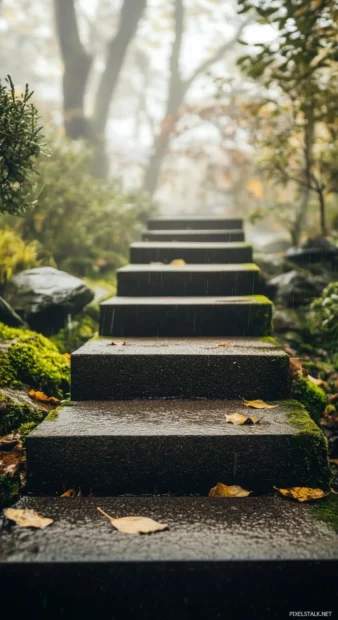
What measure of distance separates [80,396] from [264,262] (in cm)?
402

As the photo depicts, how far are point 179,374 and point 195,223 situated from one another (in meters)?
3.30

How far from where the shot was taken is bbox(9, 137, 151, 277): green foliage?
506cm

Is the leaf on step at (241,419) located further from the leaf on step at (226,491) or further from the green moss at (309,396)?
the green moss at (309,396)

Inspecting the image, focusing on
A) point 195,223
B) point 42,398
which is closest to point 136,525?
point 42,398

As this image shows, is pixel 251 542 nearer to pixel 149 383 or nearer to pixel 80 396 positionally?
pixel 149 383

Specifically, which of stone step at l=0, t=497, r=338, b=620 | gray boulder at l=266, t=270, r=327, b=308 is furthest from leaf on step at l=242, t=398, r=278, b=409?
→ gray boulder at l=266, t=270, r=327, b=308

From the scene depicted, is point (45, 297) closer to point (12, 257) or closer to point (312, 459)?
point (12, 257)

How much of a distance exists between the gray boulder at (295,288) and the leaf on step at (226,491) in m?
2.97

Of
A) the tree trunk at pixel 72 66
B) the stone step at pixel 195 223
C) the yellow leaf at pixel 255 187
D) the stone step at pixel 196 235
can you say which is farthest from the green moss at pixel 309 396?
the yellow leaf at pixel 255 187

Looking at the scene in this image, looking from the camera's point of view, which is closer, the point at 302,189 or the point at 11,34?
the point at 302,189

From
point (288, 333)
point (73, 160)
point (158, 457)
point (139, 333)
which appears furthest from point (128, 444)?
point (73, 160)

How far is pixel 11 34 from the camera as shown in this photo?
24.7 m

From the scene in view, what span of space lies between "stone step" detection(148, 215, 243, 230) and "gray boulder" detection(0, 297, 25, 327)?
2567 mm

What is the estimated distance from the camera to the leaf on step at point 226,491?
1.94 metres
